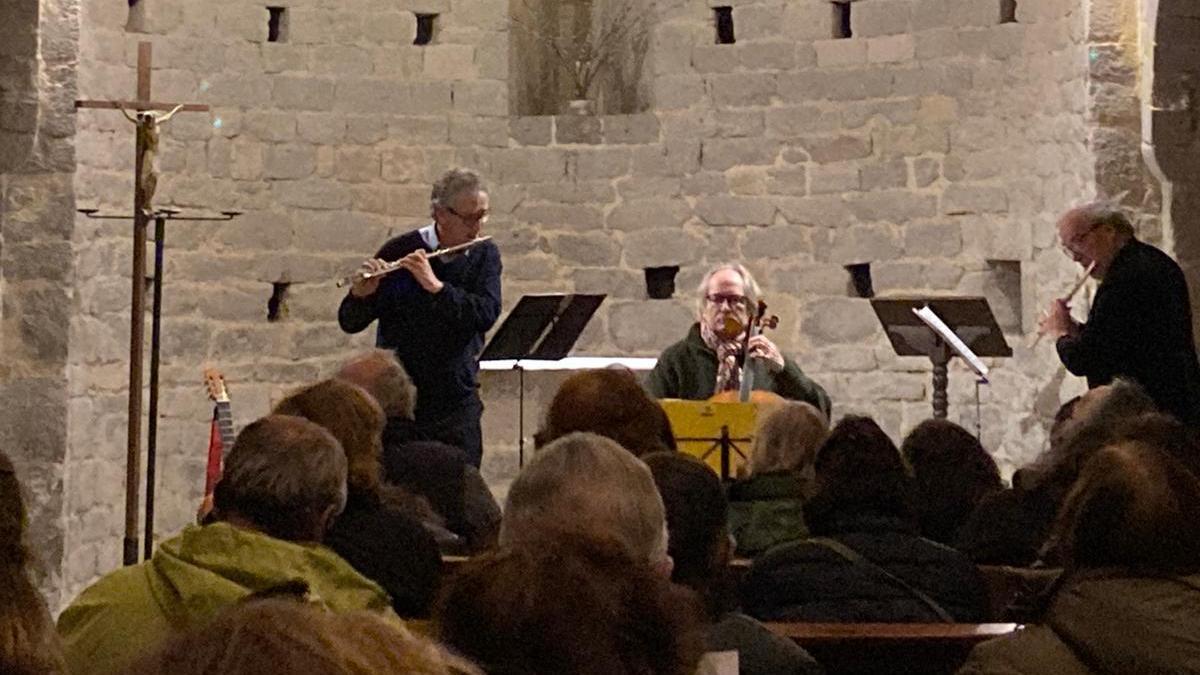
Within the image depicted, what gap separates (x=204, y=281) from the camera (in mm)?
7801

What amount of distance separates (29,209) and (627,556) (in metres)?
5.18

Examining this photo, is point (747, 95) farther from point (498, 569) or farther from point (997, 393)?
point (498, 569)

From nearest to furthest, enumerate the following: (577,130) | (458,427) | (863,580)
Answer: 1. (863,580)
2. (458,427)
3. (577,130)

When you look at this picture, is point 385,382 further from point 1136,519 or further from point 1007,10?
point 1007,10

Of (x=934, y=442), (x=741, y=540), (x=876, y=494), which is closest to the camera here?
(x=876, y=494)

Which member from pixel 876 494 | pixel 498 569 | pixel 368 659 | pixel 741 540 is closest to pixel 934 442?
pixel 741 540

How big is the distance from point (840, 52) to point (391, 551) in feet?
17.5

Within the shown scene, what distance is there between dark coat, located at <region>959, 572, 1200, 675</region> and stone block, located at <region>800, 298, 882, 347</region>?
565 cm

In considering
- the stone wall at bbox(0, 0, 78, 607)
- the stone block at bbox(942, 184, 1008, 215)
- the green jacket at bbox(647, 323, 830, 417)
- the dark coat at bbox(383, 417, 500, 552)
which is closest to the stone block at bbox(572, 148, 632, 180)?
the stone block at bbox(942, 184, 1008, 215)

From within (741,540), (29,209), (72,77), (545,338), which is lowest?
(741,540)

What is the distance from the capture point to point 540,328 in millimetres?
6312

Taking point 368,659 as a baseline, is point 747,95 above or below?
above

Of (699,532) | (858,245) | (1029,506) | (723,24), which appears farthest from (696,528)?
(723,24)

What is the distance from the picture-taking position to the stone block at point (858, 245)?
8.02 meters
